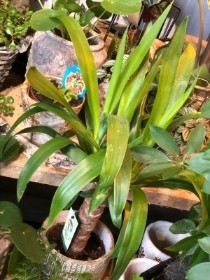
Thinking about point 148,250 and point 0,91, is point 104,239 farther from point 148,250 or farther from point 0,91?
point 0,91

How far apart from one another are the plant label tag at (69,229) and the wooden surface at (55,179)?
0.30ft

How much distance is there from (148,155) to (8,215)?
1.43 ft

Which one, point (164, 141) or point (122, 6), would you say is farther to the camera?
point (122, 6)

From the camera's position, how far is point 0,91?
1.30m

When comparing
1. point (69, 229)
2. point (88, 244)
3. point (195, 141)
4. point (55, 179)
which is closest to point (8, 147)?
point (55, 179)

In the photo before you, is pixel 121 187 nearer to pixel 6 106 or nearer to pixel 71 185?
pixel 71 185

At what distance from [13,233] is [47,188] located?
0.70 meters

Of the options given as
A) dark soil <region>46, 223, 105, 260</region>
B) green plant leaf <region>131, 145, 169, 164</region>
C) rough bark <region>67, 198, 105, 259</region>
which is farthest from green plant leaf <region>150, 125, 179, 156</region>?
dark soil <region>46, 223, 105, 260</region>

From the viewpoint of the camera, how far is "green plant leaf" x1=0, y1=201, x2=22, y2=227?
3.59ft

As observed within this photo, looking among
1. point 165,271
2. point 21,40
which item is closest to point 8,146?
point 21,40

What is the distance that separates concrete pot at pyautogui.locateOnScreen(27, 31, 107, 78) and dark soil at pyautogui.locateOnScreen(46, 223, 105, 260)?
1.44 ft

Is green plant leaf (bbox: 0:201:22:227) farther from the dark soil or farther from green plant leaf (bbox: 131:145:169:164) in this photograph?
green plant leaf (bbox: 131:145:169:164)

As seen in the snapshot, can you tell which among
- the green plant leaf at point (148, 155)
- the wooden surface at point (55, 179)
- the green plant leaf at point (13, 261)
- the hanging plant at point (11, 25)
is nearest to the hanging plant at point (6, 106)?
the wooden surface at point (55, 179)

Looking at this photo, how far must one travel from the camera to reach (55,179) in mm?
1157
